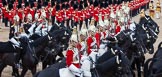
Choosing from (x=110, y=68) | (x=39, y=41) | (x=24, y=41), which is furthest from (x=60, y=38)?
(x=110, y=68)

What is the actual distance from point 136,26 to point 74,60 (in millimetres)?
5939

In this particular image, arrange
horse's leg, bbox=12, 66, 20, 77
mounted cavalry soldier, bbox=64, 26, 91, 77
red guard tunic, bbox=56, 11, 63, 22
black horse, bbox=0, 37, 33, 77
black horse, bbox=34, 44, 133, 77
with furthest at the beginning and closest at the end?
red guard tunic, bbox=56, 11, 63, 22 → horse's leg, bbox=12, 66, 20, 77 → black horse, bbox=0, 37, 33, 77 → black horse, bbox=34, 44, 133, 77 → mounted cavalry soldier, bbox=64, 26, 91, 77

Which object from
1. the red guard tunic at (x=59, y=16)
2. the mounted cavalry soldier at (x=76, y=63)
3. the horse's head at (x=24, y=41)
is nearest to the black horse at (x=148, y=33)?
the horse's head at (x=24, y=41)

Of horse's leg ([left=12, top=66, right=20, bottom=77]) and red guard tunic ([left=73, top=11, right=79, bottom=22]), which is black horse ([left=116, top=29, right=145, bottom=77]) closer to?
horse's leg ([left=12, top=66, right=20, bottom=77])

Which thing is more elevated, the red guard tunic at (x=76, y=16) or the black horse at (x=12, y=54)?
the black horse at (x=12, y=54)

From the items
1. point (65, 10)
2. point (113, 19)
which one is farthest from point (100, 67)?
point (65, 10)

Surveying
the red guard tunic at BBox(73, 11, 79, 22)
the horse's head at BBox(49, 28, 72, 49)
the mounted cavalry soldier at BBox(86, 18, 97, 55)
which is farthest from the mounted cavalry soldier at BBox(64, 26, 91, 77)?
the red guard tunic at BBox(73, 11, 79, 22)

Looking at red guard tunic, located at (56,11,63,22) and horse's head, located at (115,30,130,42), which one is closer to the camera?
horse's head, located at (115,30,130,42)

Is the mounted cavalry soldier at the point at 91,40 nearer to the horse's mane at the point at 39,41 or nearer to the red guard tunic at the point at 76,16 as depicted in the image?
the horse's mane at the point at 39,41

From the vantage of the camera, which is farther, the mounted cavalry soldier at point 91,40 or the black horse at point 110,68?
the mounted cavalry soldier at point 91,40

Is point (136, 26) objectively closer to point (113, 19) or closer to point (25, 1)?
point (113, 19)

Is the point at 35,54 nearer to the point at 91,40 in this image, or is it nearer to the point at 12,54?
the point at 12,54

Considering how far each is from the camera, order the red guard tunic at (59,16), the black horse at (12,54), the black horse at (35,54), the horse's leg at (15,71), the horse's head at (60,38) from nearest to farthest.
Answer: the black horse at (35,54) → the black horse at (12,54) → the horse's leg at (15,71) → the horse's head at (60,38) → the red guard tunic at (59,16)

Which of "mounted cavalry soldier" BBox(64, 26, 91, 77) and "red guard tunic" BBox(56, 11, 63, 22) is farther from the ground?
"mounted cavalry soldier" BBox(64, 26, 91, 77)
